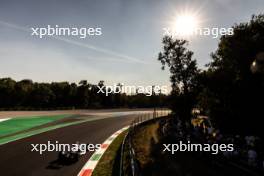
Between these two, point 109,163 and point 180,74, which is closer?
point 109,163

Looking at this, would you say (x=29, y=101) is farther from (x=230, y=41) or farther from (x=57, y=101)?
(x=230, y=41)

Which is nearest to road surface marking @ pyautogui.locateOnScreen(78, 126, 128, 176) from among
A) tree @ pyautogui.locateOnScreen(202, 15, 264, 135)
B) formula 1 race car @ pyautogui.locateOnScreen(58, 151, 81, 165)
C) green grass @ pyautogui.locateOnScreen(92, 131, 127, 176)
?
green grass @ pyautogui.locateOnScreen(92, 131, 127, 176)

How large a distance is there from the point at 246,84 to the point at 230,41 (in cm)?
470

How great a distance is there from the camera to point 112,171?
1273cm

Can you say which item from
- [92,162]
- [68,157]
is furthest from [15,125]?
[92,162]

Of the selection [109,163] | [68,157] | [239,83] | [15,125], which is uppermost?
[239,83]

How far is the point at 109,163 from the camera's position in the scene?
1427 centimetres

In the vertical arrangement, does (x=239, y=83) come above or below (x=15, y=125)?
above

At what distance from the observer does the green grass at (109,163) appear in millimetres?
12497

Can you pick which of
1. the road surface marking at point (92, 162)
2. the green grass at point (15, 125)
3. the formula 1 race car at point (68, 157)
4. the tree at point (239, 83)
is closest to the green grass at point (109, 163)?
the road surface marking at point (92, 162)

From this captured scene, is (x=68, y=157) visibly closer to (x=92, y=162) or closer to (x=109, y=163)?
(x=92, y=162)

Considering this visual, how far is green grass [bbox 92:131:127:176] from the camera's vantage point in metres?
12.5

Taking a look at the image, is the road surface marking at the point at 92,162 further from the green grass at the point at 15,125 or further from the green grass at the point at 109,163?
the green grass at the point at 15,125

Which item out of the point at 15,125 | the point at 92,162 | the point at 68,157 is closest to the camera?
the point at 68,157
